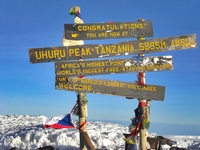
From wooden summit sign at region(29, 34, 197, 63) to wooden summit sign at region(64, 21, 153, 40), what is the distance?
0.36 m

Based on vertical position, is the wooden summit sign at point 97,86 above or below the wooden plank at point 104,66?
below

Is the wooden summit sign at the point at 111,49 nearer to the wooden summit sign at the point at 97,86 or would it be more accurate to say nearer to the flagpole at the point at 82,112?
the wooden summit sign at the point at 97,86

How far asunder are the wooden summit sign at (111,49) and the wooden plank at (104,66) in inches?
6.5

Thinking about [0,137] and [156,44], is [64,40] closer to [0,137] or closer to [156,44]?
[156,44]

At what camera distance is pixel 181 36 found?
8.32 metres

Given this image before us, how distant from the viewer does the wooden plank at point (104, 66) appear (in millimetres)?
7978

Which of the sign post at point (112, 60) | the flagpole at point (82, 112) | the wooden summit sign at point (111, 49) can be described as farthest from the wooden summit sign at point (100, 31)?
the flagpole at point (82, 112)

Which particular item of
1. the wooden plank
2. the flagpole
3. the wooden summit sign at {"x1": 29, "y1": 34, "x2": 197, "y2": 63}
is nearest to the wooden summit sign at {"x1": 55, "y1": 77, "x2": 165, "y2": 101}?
the wooden plank

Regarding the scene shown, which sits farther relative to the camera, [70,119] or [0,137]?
[0,137]

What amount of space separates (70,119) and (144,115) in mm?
2364

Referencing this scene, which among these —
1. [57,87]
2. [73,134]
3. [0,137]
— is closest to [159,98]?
[57,87]

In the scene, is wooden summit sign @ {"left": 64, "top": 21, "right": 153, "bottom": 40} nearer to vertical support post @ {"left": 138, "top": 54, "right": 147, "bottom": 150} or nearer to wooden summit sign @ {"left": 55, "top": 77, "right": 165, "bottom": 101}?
vertical support post @ {"left": 138, "top": 54, "right": 147, "bottom": 150}

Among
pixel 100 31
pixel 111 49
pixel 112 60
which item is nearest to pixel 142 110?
pixel 112 60

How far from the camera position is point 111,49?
26.5 ft
